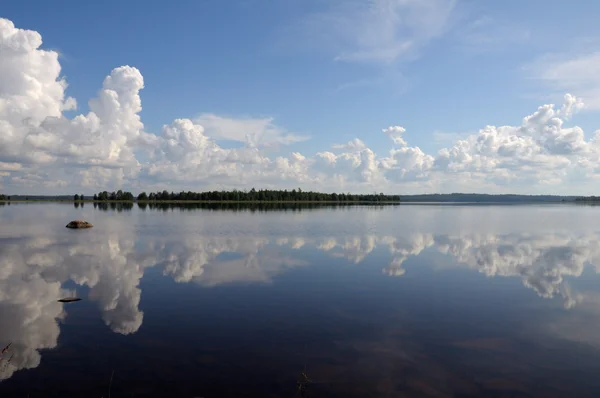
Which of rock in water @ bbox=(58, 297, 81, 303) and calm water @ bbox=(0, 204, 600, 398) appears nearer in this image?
calm water @ bbox=(0, 204, 600, 398)

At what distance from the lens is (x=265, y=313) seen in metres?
18.1

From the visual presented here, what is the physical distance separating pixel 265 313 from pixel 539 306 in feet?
42.6

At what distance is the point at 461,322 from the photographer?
17156 mm

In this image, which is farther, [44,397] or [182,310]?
[182,310]

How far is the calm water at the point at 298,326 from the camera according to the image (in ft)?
38.1

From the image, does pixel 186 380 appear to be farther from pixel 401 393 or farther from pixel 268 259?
pixel 268 259

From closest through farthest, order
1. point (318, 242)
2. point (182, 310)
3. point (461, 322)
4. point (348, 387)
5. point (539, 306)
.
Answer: point (348, 387), point (461, 322), point (182, 310), point (539, 306), point (318, 242)

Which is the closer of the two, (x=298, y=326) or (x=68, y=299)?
(x=298, y=326)

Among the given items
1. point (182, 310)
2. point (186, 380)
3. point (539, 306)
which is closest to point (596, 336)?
point (539, 306)

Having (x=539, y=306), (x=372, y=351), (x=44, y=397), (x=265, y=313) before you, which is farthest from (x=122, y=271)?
(x=539, y=306)

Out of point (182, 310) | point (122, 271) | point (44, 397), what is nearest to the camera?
point (44, 397)

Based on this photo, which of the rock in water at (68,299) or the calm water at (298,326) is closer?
the calm water at (298,326)

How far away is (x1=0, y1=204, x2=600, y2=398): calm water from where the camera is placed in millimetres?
11625

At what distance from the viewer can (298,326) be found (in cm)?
1631
